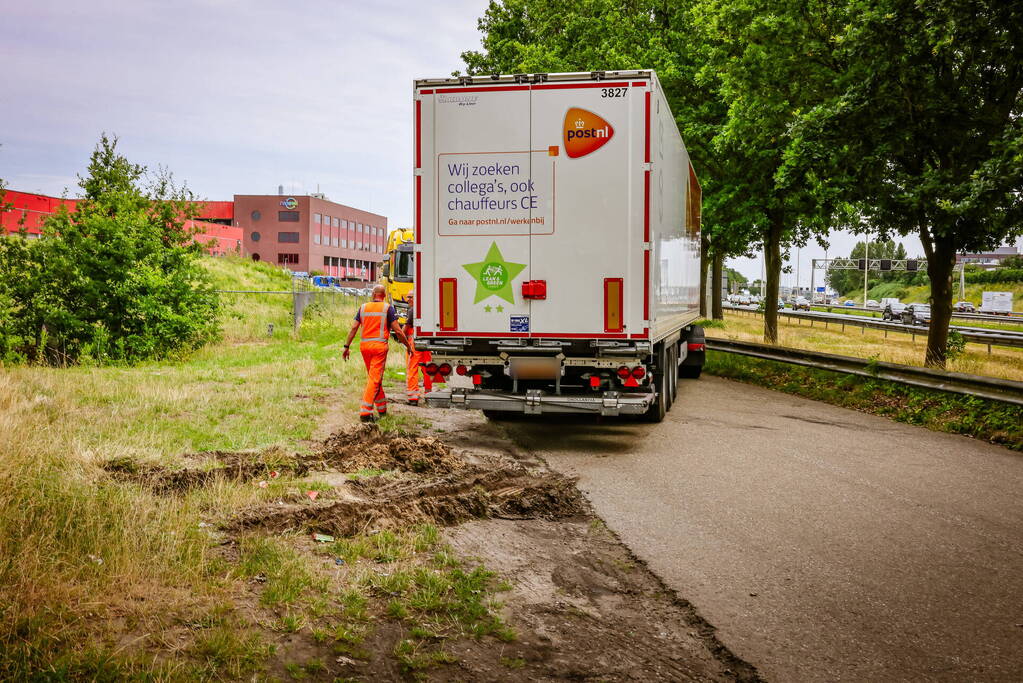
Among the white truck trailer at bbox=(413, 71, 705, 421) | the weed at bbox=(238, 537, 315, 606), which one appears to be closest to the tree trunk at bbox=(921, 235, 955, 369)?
the white truck trailer at bbox=(413, 71, 705, 421)

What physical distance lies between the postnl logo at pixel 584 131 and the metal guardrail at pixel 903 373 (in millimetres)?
6259

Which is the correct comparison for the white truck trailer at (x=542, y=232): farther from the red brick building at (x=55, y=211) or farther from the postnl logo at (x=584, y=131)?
the red brick building at (x=55, y=211)

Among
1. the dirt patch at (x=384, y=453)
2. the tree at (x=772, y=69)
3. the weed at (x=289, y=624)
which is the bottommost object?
the weed at (x=289, y=624)

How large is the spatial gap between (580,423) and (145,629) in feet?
26.3

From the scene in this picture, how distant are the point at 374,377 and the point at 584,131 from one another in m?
4.23

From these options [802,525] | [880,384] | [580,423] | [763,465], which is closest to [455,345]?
[580,423]

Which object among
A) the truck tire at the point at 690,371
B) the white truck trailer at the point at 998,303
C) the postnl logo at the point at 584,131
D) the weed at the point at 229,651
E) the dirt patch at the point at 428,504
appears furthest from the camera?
the white truck trailer at the point at 998,303

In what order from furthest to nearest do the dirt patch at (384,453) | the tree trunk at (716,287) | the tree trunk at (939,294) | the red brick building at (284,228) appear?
the red brick building at (284,228) < the tree trunk at (716,287) < the tree trunk at (939,294) < the dirt patch at (384,453)

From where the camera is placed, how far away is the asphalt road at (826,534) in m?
4.10

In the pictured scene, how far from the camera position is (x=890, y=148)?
14.6 metres

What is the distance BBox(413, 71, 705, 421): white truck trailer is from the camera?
29.2ft

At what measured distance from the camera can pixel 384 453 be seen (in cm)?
834

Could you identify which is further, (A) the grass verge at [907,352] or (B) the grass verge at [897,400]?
Result: (A) the grass verge at [907,352]

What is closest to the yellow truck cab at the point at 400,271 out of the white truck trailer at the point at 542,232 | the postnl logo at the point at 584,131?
the white truck trailer at the point at 542,232
